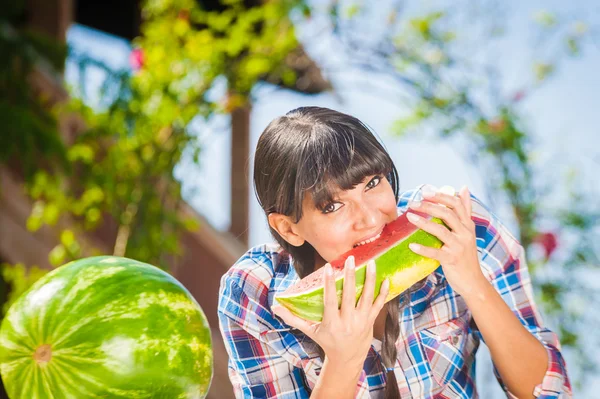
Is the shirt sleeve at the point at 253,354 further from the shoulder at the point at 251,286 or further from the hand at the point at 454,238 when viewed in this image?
the hand at the point at 454,238

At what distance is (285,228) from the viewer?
1840 millimetres

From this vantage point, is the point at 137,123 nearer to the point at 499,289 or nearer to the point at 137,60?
the point at 137,60

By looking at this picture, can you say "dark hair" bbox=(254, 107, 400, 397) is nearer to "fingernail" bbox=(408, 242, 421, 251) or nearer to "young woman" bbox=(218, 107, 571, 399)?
"young woman" bbox=(218, 107, 571, 399)

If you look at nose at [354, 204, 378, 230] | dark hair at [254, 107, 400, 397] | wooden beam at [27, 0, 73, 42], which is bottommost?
nose at [354, 204, 378, 230]

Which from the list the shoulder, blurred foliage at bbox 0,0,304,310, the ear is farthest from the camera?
blurred foliage at bbox 0,0,304,310

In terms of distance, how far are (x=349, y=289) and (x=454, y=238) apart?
0.31m

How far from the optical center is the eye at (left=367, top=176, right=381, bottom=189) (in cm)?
171

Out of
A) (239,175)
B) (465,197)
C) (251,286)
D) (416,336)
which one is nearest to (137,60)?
(239,175)

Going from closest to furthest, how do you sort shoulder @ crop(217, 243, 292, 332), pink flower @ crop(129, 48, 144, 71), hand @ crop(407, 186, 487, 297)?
1. hand @ crop(407, 186, 487, 297)
2. shoulder @ crop(217, 243, 292, 332)
3. pink flower @ crop(129, 48, 144, 71)

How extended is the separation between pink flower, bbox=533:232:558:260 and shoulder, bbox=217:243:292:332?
4684 millimetres

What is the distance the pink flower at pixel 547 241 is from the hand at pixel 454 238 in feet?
16.1

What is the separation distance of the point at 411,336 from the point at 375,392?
0.21m

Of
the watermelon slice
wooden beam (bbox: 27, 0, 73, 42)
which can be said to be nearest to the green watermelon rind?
the watermelon slice

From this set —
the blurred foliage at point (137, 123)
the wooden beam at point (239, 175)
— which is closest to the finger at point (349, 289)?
the blurred foliage at point (137, 123)
